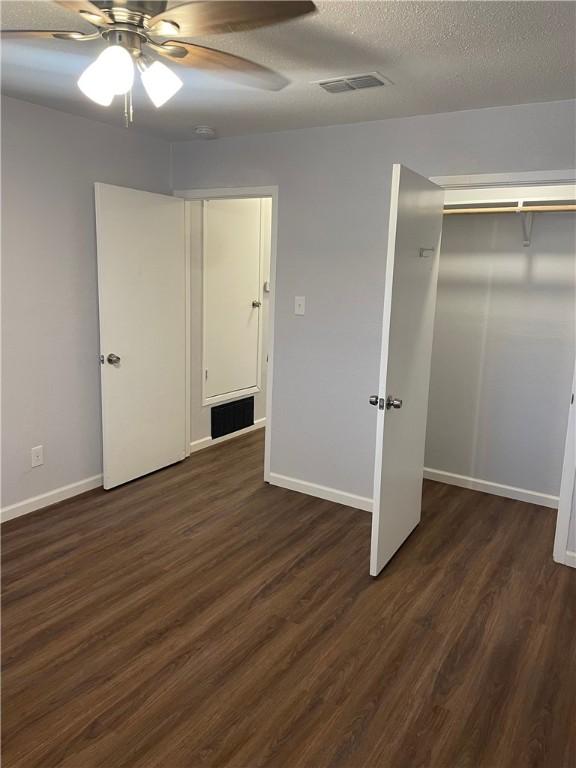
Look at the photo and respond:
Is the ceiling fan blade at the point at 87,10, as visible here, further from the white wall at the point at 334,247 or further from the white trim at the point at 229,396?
the white trim at the point at 229,396

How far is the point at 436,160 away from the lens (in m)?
3.17

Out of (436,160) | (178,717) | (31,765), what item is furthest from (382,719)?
(436,160)

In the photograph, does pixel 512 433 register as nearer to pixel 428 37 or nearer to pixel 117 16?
pixel 428 37

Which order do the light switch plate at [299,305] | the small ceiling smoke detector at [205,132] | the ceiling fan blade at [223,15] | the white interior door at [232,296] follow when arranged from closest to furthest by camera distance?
the ceiling fan blade at [223,15] → the small ceiling smoke detector at [205,132] → the light switch plate at [299,305] → the white interior door at [232,296]

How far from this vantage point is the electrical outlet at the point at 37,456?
3.43m

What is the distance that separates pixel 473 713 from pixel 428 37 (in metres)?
2.47

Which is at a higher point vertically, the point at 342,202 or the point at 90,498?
the point at 342,202

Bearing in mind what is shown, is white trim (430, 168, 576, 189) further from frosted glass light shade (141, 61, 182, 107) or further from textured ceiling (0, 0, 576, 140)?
frosted glass light shade (141, 61, 182, 107)

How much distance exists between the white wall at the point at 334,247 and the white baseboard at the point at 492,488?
83 centimetres

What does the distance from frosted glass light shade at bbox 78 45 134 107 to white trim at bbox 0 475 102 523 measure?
2.48 metres

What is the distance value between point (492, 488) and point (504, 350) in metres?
0.99

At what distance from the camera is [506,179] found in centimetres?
297

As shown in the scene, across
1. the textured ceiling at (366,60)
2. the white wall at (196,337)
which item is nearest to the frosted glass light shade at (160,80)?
the textured ceiling at (366,60)

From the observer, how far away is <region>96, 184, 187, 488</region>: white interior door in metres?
3.66
